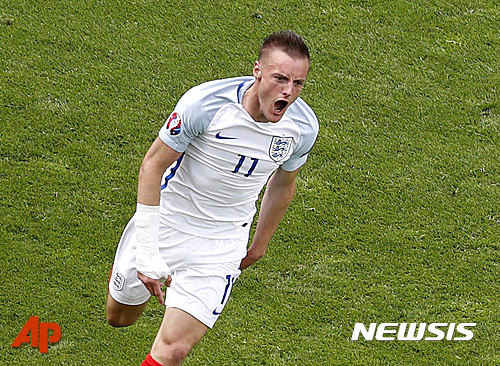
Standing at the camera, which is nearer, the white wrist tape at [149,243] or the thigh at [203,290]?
the white wrist tape at [149,243]

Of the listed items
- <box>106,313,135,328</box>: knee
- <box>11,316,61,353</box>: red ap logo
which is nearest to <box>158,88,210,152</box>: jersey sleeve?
<box>106,313,135,328</box>: knee

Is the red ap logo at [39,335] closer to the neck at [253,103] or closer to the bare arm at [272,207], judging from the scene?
the bare arm at [272,207]

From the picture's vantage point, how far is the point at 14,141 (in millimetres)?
7023

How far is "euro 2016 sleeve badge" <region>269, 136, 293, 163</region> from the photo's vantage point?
4629 mm

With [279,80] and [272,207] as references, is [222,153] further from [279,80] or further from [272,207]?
[272,207]

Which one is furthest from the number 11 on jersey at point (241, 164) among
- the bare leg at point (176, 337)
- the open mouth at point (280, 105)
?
the bare leg at point (176, 337)

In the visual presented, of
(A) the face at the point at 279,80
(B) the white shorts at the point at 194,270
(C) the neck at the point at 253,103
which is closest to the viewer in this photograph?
(A) the face at the point at 279,80

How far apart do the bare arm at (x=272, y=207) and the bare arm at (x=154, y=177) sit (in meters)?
0.81

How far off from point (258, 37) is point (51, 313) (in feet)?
11.8

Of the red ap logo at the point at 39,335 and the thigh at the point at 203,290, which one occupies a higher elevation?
the thigh at the point at 203,290

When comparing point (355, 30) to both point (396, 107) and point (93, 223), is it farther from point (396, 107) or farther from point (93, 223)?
point (93, 223)

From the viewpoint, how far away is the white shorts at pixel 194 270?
15.2 ft

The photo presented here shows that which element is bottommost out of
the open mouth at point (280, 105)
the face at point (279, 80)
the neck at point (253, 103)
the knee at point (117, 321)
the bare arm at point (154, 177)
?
the knee at point (117, 321)

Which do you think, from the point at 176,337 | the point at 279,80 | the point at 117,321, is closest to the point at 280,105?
the point at 279,80
